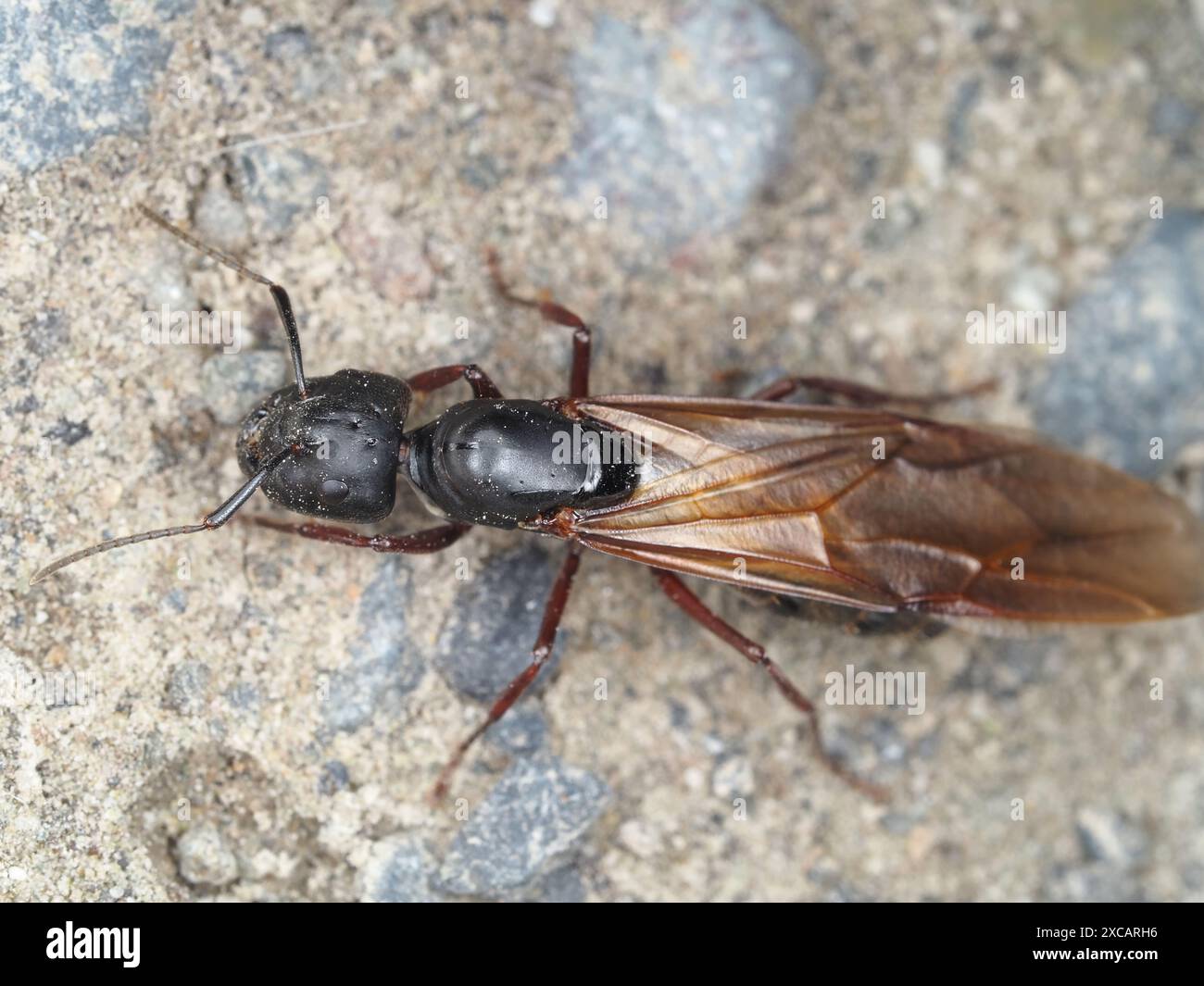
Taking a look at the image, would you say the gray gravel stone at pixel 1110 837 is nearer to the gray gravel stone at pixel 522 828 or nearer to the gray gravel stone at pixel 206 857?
the gray gravel stone at pixel 522 828

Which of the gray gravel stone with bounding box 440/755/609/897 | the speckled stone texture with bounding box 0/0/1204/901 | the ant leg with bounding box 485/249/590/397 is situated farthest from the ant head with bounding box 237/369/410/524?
the gray gravel stone with bounding box 440/755/609/897

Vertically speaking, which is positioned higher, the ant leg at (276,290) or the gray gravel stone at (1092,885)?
the ant leg at (276,290)

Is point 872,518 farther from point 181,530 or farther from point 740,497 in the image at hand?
point 181,530

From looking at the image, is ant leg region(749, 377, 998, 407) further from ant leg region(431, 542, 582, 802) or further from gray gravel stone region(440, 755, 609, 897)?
gray gravel stone region(440, 755, 609, 897)

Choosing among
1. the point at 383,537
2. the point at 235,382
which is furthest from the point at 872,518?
the point at 235,382

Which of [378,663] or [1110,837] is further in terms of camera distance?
[1110,837]

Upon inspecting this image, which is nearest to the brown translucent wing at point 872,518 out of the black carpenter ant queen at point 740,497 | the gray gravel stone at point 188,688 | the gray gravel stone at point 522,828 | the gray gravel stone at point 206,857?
the black carpenter ant queen at point 740,497
